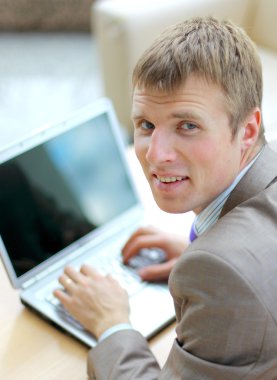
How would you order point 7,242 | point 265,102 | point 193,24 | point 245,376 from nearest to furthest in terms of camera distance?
point 245,376
point 193,24
point 7,242
point 265,102

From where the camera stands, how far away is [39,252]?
119cm

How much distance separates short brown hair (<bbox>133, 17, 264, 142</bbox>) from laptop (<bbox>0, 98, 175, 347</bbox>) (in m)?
0.35

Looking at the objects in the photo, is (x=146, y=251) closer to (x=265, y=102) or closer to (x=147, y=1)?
(x=265, y=102)

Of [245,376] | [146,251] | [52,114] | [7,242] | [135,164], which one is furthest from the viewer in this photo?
[52,114]

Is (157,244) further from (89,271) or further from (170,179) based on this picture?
A: (170,179)

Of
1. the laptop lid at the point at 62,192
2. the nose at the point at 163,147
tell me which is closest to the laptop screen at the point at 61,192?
the laptop lid at the point at 62,192

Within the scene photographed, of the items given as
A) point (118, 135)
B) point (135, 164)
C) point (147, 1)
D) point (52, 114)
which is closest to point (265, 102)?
point (147, 1)

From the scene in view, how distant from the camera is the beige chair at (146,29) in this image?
7.35 ft

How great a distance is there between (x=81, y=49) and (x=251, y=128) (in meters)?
2.78

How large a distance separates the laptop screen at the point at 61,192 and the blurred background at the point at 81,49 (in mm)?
661

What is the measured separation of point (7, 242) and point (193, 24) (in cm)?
54

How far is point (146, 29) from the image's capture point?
226 cm

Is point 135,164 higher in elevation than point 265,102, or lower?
higher

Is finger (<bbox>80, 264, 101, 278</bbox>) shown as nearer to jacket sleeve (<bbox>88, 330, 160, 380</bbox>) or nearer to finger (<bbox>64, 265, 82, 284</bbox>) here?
finger (<bbox>64, 265, 82, 284</bbox>)
